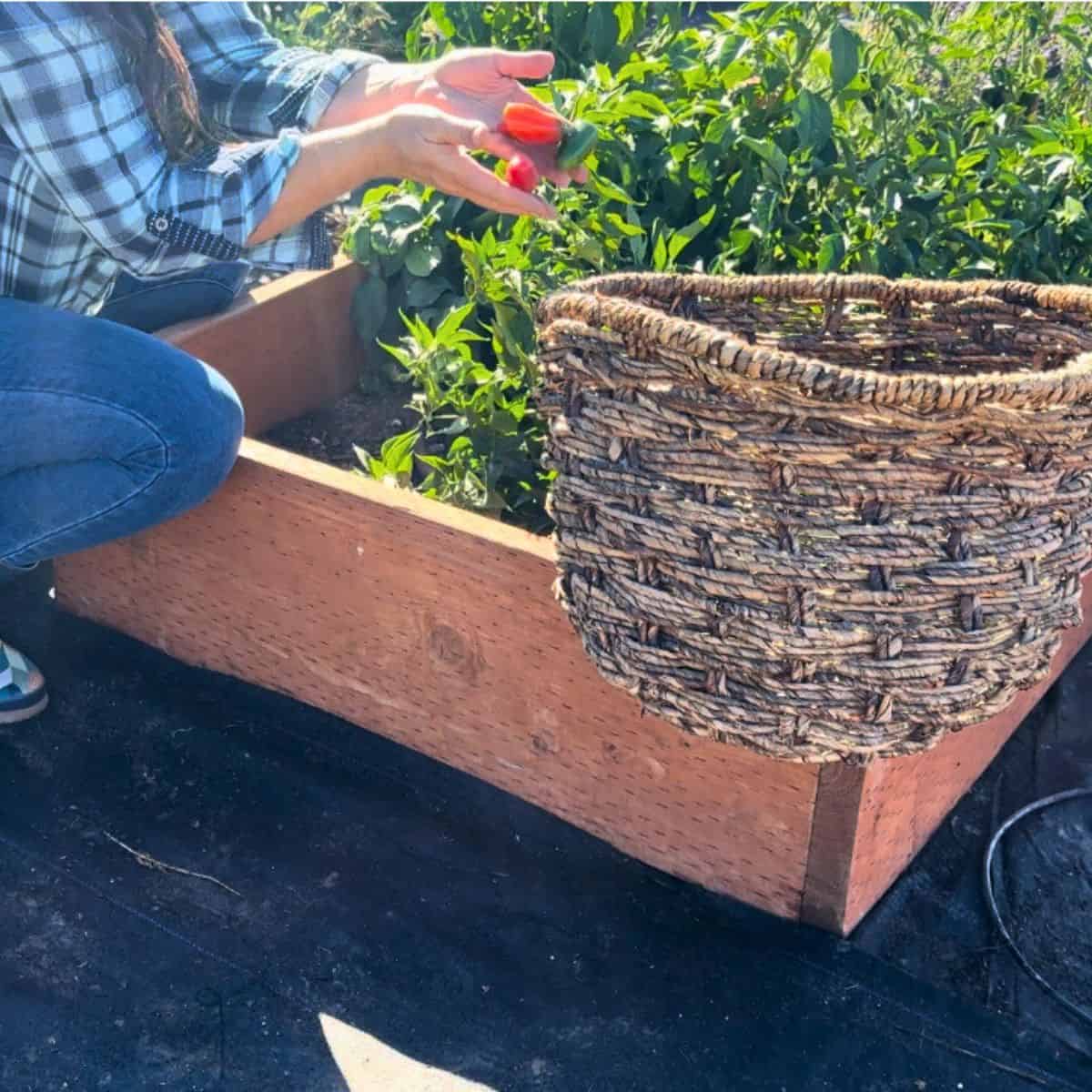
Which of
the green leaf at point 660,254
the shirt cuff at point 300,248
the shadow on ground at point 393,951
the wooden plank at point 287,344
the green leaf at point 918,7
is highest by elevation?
the green leaf at point 918,7

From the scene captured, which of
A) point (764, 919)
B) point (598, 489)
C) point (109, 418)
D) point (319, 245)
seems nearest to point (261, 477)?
point (109, 418)

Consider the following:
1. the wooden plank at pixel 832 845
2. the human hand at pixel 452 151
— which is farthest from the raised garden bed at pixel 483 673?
the human hand at pixel 452 151

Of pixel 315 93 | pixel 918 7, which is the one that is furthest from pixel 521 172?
pixel 918 7

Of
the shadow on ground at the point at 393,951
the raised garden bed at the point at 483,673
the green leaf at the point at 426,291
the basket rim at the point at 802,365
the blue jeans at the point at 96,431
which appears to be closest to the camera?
the basket rim at the point at 802,365

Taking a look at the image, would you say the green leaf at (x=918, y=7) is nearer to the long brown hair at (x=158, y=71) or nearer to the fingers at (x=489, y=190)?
the fingers at (x=489, y=190)

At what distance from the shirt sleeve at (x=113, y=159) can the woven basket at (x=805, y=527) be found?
532mm

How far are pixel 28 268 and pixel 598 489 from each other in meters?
0.91

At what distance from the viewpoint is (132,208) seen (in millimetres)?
1527

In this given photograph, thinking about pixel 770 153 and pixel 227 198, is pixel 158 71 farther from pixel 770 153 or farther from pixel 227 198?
pixel 770 153

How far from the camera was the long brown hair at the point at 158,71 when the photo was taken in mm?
1545

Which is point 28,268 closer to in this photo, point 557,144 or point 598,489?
point 557,144

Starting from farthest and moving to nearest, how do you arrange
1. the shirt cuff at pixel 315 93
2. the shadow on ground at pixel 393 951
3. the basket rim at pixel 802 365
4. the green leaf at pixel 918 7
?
1. the shirt cuff at pixel 315 93
2. the green leaf at pixel 918 7
3. the shadow on ground at pixel 393 951
4. the basket rim at pixel 802 365

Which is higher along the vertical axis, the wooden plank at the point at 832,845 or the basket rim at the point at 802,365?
the basket rim at the point at 802,365

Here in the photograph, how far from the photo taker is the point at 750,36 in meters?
1.75
